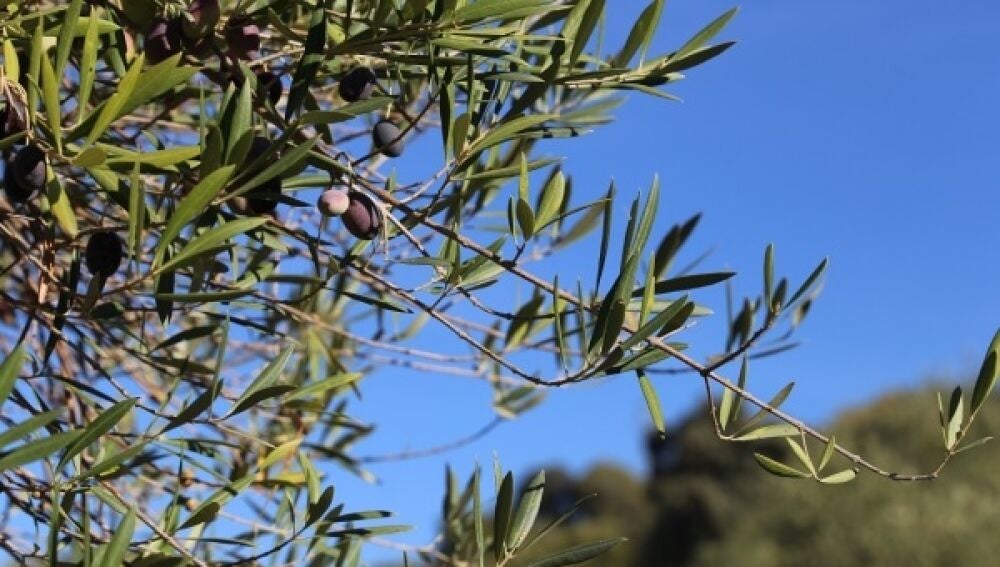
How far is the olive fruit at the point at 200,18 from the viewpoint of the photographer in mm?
843

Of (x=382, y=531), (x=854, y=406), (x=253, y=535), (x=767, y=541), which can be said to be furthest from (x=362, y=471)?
(x=854, y=406)

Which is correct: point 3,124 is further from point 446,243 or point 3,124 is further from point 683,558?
point 683,558

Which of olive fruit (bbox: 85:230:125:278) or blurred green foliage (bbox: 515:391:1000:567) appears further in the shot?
blurred green foliage (bbox: 515:391:1000:567)

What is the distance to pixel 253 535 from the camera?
1549 millimetres

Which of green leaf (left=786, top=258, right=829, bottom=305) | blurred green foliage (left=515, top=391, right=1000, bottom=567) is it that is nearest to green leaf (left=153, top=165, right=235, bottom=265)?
green leaf (left=786, top=258, right=829, bottom=305)

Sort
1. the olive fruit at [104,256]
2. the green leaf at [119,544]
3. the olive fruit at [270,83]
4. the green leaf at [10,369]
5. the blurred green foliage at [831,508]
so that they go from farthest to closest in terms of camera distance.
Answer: the blurred green foliage at [831,508] → the olive fruit at [270,83] → the olive fruit at [104,256] → the green leaf at [119,544] → the green leaf at [10,369]

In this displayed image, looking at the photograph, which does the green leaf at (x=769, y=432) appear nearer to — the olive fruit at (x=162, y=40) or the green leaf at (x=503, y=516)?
the green leaf at (x=503, y=516)

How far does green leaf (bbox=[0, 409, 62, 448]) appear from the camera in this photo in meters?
0.64

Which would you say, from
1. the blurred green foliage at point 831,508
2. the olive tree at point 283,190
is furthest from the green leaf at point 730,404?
the blurred green foliage at point 831,508

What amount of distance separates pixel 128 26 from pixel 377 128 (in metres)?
0.21

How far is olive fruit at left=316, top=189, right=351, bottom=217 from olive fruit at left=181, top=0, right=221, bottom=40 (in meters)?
0.14

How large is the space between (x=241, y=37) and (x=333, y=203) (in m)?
0.15

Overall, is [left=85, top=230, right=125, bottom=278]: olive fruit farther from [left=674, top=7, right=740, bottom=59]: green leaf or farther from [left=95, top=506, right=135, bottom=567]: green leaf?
[left=674, top=7, right=740, bottom=59]: green leaf

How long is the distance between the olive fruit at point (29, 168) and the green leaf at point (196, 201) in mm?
102
